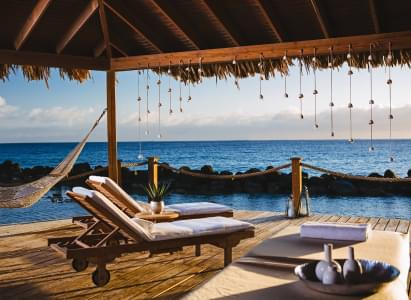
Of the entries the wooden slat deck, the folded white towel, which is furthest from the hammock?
the folded white towel

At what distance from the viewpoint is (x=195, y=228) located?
3926 mm

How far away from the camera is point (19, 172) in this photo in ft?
72.9

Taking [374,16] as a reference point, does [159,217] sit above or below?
below

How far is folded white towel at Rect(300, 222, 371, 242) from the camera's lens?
3229mm

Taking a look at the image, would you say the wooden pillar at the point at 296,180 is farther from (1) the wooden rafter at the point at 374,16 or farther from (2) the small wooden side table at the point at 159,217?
(2) the small wooden side table at the point at 159,217

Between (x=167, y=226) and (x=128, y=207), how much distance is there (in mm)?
1015

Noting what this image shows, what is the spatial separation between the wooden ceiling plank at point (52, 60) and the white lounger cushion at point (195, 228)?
292cm

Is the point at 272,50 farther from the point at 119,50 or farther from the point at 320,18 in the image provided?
the point at 119,50

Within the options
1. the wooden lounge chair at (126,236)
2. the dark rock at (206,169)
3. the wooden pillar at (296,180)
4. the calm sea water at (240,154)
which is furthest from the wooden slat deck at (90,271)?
the calm sea water at (240,154)

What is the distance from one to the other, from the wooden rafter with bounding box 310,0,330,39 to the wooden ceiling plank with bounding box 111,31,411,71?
0.26 feet

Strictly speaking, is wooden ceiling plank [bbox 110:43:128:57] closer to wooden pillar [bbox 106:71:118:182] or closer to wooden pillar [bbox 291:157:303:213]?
wooden pillar [bbox 106:71:118:182]

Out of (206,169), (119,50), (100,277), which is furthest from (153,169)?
(206,169)

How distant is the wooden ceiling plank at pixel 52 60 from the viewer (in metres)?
5.78

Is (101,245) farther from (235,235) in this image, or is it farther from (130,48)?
(130,48)
